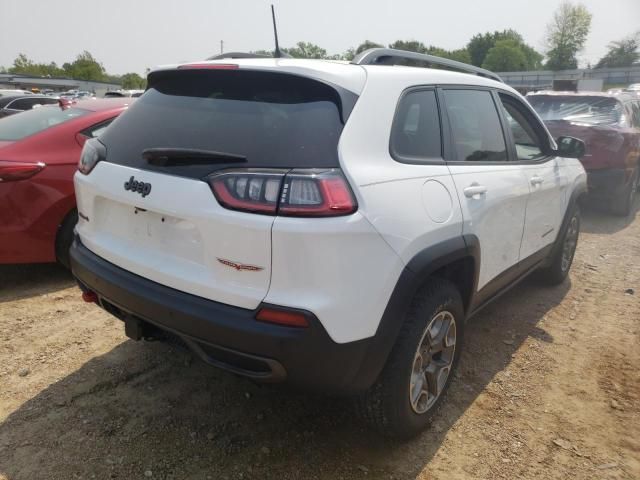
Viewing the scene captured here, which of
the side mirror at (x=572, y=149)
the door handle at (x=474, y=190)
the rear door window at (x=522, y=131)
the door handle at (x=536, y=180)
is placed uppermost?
the rear door window at (x=522, y=131)

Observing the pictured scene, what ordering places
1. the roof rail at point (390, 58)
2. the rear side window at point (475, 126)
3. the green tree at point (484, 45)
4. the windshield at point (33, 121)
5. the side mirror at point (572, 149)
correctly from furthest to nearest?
1. the green tree at point (484, 45)
2. the windshield at point (33, 121)
3. the side mirror at point (572, 149)
4. the rear side window at point (475, 126)
5. the roof rail at point (390, 58)

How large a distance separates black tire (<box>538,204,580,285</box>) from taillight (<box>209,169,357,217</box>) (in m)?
3.11

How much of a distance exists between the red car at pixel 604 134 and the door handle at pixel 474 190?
4525 mm

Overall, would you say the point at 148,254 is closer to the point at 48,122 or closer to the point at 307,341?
the point at 307,341

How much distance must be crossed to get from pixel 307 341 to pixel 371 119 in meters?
0.95

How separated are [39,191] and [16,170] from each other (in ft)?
0.70

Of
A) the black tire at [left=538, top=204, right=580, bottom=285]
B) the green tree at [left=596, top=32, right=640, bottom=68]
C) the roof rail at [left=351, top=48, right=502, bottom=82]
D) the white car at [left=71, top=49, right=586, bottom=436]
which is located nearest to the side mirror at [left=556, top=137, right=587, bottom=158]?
the black tire at [left=538, top=204, right=580, bottom=285]

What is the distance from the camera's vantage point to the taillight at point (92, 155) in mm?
2574

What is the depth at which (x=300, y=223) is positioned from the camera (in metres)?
1.89

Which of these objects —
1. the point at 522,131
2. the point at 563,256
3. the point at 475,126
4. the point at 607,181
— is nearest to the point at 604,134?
the point at 607,181

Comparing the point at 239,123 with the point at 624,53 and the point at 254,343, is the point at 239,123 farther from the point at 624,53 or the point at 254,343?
the point at 624,53

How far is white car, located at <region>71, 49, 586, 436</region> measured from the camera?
194 centimetres

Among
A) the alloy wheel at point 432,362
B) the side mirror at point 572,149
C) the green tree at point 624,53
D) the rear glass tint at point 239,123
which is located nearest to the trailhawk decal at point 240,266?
the rear glass tint at point 239,123

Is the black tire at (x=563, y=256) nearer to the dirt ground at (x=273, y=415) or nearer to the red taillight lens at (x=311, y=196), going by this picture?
the dirt ground at (x=273, y=415)
